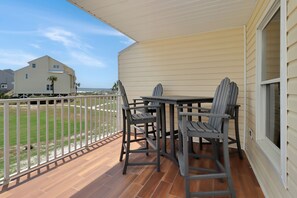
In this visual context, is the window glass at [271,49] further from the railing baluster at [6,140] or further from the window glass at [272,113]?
the railing baluster at [6,140]

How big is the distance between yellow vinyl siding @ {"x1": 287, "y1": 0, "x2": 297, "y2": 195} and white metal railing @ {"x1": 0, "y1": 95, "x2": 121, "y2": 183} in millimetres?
2775

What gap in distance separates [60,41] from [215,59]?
32.2 m

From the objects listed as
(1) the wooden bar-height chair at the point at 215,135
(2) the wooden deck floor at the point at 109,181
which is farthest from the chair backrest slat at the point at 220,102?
(2) the wooden deck floor at the point at 109,181

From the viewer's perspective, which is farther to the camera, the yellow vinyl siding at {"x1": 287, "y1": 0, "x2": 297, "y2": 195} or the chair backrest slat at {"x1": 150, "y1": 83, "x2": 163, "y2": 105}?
the chair backrest slat at {"x1": 150, "y1": 83, "x2": 163, "y2": 105}

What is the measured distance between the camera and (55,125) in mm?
2678

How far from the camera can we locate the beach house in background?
2339 centimetres

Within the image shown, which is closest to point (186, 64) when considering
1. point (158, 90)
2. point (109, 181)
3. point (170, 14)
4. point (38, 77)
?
point (158, 90)

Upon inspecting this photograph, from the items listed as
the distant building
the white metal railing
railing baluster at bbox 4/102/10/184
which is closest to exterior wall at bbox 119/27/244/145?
the white metal railing

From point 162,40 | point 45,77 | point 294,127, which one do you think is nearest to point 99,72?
point 45,77

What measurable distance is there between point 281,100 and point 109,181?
2001 mm

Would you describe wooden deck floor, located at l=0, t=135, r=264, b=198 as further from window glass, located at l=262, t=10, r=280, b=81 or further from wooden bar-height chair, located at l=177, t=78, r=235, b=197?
window glass, located at l=262, t=10, r=280, b=81

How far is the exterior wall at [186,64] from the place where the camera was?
3361 millimetres

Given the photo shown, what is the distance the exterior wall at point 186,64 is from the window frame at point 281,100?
A: 1.03m

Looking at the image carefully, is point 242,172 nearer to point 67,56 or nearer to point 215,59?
point 215,59
